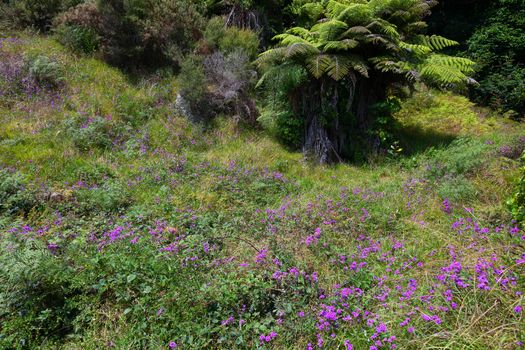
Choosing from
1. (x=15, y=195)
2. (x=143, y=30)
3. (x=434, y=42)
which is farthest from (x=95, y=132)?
(x=434, y=42)

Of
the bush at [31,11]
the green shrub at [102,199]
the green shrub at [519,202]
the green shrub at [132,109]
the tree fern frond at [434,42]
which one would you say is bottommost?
the green shrub at [102,199]

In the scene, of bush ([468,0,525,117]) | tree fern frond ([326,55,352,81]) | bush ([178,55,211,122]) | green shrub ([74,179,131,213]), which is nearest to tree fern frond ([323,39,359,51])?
tree fern frond ([326,55,352,81])

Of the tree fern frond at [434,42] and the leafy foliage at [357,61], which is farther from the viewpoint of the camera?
the tree fern frond at [434,42]

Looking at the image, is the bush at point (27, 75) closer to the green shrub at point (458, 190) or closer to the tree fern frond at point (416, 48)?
the tree fern frond at point (416, 48)

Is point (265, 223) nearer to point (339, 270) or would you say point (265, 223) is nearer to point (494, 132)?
point (339, 270)

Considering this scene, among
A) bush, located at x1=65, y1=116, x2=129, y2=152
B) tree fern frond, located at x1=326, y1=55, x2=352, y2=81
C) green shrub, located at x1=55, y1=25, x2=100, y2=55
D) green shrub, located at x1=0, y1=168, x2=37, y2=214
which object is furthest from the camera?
green shrub, located at x1=55, y1=25, x2=100, y2=55

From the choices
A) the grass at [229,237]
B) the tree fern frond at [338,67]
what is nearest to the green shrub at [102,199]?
the grass at [229,237]

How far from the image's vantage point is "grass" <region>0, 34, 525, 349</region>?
2.65 meters

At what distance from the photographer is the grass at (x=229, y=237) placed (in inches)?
104

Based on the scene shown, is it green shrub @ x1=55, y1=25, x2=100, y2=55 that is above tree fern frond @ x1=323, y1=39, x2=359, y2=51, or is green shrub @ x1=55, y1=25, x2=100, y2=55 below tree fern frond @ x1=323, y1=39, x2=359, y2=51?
below

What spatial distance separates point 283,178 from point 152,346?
345cm

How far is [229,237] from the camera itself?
3.67 metres

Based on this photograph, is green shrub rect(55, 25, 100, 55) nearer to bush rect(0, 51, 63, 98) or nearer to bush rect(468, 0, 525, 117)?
bush rect(0, 51, 63, 98)

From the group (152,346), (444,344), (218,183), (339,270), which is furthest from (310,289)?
(218,183)
